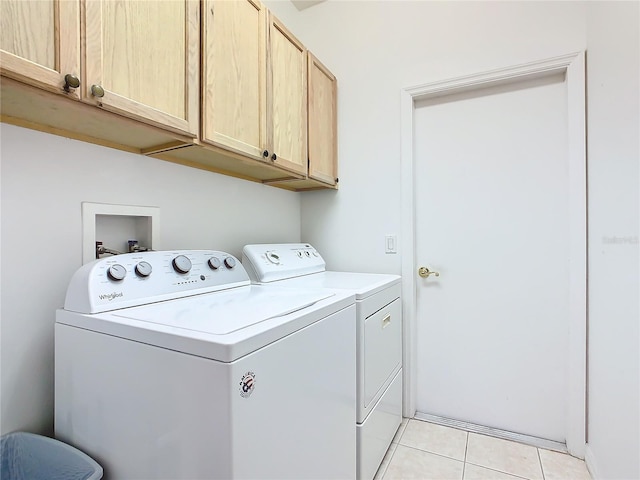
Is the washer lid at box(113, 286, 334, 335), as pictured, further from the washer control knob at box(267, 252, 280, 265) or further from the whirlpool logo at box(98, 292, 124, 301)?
the washer control knob at box(267, 252, 280, 265)

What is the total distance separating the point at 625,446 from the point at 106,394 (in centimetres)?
172

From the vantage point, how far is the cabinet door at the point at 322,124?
73.1 inches

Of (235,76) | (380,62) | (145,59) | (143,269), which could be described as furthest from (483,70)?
(143,269)

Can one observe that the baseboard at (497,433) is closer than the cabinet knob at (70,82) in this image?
No

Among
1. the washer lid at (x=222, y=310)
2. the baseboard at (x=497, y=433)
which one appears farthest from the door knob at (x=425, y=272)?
the washer lid at (x=222, y=310)

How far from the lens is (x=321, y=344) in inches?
38.9

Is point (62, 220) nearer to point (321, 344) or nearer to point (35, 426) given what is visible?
point (35, 426)

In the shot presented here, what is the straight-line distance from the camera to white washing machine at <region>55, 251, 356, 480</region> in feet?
2.21

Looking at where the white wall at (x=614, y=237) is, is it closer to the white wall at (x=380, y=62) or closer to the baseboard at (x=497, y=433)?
the baseboard at (x=497, y=433)

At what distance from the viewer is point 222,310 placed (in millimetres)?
933

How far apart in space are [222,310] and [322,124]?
4.64 feet

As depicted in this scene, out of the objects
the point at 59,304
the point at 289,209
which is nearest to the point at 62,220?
the point at 59,304

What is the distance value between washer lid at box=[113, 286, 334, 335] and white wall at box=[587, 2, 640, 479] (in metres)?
1.10

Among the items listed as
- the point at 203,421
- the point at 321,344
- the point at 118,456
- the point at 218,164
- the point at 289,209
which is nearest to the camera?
the point at 203,421
